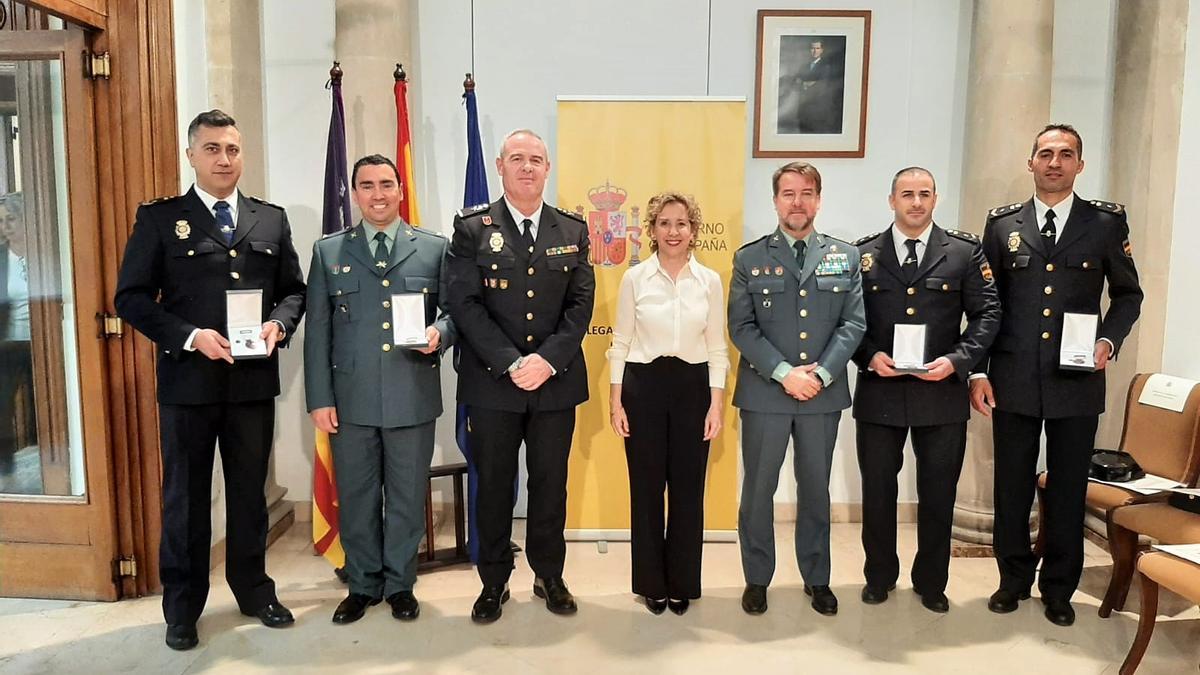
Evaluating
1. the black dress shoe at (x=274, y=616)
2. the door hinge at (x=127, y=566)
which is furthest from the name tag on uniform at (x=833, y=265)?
the door hinge at (x=127, y=566)

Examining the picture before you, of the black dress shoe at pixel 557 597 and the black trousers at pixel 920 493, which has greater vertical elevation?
the black trousers at pixel 920 493

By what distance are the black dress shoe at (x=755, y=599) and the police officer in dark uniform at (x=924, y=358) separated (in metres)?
0.50

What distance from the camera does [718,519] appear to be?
3.91 m

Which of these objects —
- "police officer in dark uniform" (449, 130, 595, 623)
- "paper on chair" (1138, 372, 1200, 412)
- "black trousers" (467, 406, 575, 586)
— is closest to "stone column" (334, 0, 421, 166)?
"police officer in dark uniform" (449, 130, 595, 623)

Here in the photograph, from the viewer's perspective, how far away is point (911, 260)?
2975 millimetres

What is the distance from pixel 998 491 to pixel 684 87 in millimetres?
2445

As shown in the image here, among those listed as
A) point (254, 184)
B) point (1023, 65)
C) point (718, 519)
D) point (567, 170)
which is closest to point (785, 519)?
point (718, 519)

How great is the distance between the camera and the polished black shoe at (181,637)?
2.76m

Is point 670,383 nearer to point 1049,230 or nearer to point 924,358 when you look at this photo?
point 924,358

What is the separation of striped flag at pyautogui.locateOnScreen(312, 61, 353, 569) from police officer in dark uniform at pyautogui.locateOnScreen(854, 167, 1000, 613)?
2.22 m

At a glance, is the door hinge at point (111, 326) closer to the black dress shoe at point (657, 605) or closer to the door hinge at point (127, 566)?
the door hinge at point (127, 566)

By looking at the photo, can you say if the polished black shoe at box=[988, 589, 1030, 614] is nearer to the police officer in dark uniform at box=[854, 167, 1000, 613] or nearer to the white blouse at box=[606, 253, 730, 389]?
the police officer in dark uniform at box=[854, 167, 1000, 613]

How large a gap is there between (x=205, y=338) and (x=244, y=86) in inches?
66.5

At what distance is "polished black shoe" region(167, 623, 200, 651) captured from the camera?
276 cm
